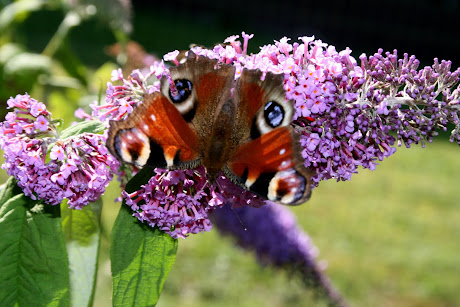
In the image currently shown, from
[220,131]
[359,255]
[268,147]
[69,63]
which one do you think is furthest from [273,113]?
[359,255]

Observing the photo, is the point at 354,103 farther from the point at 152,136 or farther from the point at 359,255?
the point at 359,255

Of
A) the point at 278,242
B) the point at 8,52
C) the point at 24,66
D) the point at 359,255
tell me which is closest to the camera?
the point at 24,66

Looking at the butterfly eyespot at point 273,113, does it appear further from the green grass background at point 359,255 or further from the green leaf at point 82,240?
the green grass background at point 359,255

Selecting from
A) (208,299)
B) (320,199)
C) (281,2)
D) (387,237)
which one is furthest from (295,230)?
(281,2)

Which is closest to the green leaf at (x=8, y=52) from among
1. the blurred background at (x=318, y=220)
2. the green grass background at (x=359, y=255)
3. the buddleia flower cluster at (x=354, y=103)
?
the blurred background at (x=318, y=220)

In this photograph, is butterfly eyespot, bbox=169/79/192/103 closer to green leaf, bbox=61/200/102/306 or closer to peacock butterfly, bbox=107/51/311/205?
peacock butterfly, bbox=107/51/311/205

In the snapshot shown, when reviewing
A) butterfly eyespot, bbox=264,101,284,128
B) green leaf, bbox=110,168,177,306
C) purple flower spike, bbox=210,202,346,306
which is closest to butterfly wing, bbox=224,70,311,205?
butterfly eyespot, bbox=264,101,284,128

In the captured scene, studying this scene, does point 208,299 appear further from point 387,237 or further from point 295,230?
point 387,237
